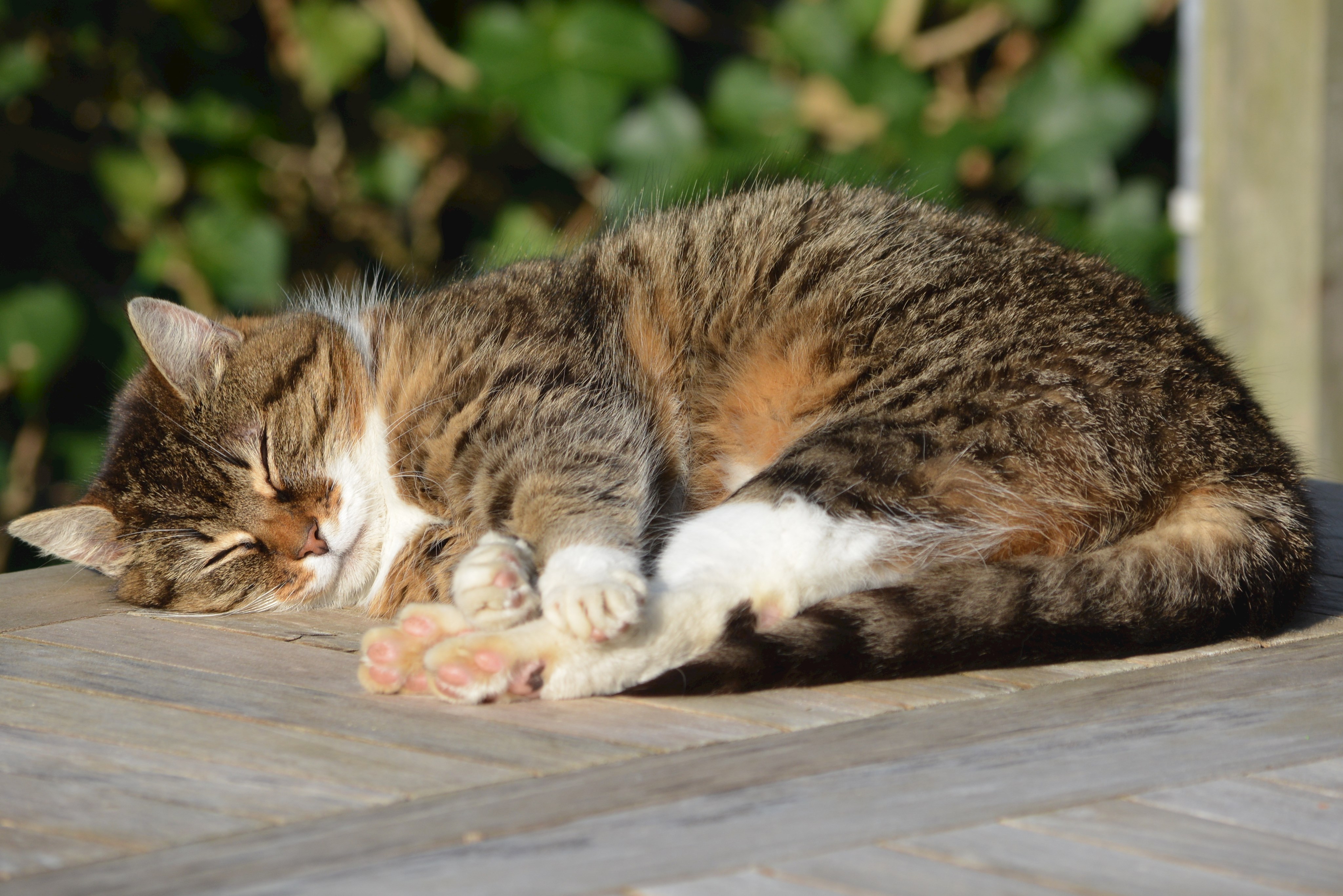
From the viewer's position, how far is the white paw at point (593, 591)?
5.71 ft

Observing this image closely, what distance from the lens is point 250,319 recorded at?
2797 mm

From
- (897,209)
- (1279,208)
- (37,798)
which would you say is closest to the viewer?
(37,798)

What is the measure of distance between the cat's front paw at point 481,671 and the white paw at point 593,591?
0.25 ft

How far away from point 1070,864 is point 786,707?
526mm

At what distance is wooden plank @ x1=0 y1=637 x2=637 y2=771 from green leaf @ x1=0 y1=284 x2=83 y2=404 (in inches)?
87.7

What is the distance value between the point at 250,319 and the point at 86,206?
2.11m

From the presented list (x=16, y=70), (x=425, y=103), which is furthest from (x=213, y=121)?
(x=425, y=103)

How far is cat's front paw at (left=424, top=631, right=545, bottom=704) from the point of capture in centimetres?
169

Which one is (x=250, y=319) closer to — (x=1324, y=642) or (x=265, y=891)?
(x=265, y=891)

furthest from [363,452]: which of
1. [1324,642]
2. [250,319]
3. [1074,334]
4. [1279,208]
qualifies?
[1279,208]

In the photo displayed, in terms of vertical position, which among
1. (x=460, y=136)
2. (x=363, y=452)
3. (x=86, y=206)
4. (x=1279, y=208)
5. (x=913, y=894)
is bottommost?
(x=913, y=894)

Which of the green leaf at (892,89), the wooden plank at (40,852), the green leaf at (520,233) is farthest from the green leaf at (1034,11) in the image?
the wooden plank at (40,852)

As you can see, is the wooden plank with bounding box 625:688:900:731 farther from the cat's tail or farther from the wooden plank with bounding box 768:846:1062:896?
the wooden plank with bounding box 768:846:1062:896

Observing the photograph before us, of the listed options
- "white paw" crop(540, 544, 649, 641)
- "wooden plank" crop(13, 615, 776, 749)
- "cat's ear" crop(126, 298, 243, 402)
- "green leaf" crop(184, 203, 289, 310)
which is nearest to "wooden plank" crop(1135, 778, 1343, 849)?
"wooden plank" crop(13, 615, 776, 749)
